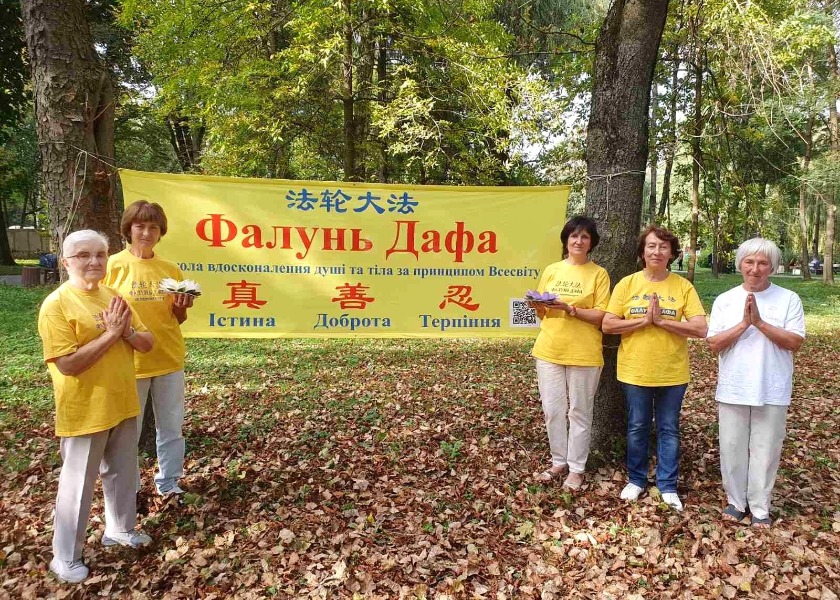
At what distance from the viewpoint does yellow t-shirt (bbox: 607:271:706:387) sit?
3.47 m

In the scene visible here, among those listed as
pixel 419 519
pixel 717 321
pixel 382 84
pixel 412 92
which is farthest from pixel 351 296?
pixel 382 84

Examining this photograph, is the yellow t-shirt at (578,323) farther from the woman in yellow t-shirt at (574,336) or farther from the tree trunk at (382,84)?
the tree trunk at (382,84)

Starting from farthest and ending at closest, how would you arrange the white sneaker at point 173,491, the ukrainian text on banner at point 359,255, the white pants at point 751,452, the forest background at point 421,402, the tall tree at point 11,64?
the tall tree at point 11,64, the ukrainian text on banner at point 359,255, the white sneaker at point 173,491, the white pants at point 751,452, the forest background at point 421,402

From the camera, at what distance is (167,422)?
3.61 m

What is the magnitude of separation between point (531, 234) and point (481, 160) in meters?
6.61

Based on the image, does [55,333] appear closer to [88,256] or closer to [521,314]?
[88,256]

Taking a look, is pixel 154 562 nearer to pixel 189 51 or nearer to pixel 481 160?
pixel 481 160

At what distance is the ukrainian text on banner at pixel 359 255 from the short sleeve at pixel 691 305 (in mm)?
1426

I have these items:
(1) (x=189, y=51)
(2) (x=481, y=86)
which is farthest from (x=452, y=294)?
(1) (x=189, y=51)

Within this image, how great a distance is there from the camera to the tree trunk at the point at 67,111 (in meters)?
3.70

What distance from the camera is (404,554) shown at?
10.5ft

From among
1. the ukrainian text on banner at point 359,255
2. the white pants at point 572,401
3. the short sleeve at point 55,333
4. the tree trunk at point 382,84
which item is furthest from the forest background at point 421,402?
the short sleeve at point 55,333

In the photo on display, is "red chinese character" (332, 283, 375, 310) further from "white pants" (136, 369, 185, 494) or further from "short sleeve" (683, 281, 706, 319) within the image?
"short sleeve" (683, 281, 706, 319)

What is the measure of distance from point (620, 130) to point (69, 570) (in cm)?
471
